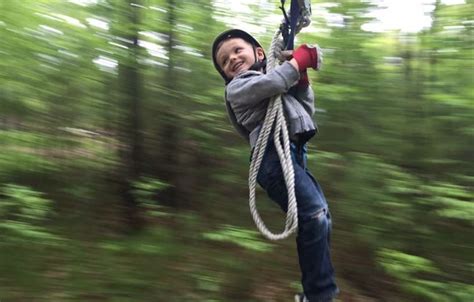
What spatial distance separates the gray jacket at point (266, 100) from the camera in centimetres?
221

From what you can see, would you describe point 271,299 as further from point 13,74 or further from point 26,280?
point 13,74

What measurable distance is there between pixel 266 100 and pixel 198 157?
2309mm

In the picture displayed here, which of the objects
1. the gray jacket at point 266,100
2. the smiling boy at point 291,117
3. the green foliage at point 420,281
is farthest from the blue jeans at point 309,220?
the green foliage at point 420,281

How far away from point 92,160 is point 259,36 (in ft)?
6.22

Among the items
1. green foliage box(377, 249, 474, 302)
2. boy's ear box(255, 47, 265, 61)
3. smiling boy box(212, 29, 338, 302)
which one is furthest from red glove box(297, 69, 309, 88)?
green foliage box(377, 249, 474, 302)

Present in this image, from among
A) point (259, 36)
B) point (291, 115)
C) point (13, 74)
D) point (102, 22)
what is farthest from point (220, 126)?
point (291, 115)

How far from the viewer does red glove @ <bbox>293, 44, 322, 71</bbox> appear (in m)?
2.23

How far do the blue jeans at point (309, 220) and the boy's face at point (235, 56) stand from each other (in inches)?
14.7

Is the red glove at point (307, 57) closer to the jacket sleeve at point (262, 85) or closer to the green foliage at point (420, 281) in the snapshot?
the jacket sleeve at point (262, 85)

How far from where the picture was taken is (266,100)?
2322mm

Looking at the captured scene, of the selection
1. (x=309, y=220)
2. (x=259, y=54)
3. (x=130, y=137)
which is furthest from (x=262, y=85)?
(x=130, y=137)

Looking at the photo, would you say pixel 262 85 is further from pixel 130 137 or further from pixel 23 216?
pixel 130 137

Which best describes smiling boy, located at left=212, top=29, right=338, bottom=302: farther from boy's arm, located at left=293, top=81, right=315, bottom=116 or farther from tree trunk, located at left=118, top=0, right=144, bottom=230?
tree trunk, located at left=118, top=0, right=144, bottom=230

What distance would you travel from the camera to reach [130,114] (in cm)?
474
